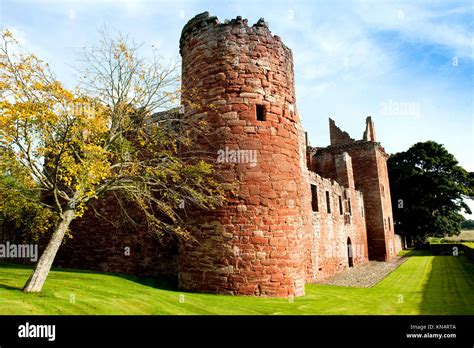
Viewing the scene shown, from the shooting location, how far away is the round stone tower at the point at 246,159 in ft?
28.1

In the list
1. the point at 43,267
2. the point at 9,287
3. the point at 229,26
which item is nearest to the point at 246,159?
the point at 229,26

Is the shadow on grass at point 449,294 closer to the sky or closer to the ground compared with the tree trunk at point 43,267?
closer to the ground

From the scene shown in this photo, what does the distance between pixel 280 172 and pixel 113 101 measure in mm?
4939

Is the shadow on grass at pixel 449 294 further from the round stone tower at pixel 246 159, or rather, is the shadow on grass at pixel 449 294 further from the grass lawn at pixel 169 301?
the round stone tower at pixel 246 159

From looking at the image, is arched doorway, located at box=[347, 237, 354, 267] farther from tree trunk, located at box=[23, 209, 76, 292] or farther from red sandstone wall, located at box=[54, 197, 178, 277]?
tree trunk, located at box=[23, 209, 76, 292]

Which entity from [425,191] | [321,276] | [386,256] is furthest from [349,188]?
[425,191]

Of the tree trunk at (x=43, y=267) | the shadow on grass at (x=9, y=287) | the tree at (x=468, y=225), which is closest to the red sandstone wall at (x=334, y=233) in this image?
the tree trunk at (x=43, y=267)

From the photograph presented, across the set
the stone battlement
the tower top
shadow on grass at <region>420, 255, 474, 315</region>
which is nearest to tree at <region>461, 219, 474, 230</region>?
the tower top

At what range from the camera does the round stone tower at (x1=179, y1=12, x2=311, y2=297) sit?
857 centimetres

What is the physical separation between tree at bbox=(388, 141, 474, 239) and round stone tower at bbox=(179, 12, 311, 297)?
3544 cm

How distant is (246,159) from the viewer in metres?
9.05

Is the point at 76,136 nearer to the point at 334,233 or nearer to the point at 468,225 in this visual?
the point at 334,233

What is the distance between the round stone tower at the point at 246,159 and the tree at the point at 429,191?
3544 cm
